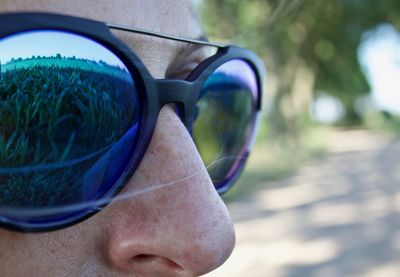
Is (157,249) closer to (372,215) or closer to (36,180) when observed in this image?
(36,180)

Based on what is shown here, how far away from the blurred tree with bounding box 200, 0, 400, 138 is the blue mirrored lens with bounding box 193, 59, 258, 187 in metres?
0.14

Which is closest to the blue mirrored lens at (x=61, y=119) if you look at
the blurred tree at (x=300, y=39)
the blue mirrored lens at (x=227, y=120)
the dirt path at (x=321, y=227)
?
the blue mirrored lens at (x=227, y=120)

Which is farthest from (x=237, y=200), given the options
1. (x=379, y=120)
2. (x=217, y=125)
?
(x=379, y=120)

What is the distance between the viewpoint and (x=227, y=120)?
3.38 ft

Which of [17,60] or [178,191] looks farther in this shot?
[178,191]

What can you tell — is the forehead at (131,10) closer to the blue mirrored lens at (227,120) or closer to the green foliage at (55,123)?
the green foliage at (55,123)

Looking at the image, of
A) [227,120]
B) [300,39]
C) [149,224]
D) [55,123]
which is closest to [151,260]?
[149,224]

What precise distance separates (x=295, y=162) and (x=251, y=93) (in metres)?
6.81

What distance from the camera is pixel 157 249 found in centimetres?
59

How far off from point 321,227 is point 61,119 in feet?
12.4

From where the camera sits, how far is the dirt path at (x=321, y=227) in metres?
3.19

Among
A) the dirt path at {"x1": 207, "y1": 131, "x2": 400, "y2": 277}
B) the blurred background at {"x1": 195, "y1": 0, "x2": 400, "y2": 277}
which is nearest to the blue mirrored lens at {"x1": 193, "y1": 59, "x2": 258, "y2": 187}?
the blurred background at {"x1": 195, "y1": 0, "x2": 400, "y2": 277}

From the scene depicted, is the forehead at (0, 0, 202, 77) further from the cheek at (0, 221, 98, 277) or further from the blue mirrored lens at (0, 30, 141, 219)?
the cheek at (0, 221, 98, 277)

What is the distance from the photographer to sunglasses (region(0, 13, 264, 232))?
0.51m
